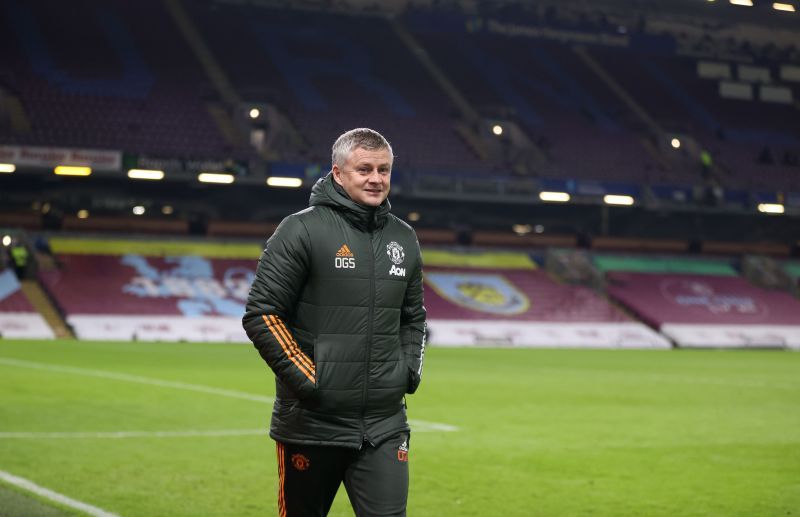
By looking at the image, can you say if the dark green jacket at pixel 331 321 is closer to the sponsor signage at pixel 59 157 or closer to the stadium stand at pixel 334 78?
the sponsor signage at pixel 59 157

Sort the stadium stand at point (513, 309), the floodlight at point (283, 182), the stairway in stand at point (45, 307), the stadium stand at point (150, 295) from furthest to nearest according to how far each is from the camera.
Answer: the floodlight at point (283, 182), the stadium stand at point (513, 309), the stadium stand at point (150, 295), the stairway in stand at point (45, 307)

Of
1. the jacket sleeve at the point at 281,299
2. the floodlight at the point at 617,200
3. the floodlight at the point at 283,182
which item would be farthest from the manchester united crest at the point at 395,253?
the floodlight at the point at 617,200

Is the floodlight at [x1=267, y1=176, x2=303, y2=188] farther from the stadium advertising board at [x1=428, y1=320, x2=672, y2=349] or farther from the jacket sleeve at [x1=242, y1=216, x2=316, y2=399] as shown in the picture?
the jacket sleeve at [x1=242, y1=216, x2=316, y2=399]

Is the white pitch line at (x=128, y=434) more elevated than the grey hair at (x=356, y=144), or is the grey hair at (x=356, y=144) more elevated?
the grey hair at (x=356, y=144)

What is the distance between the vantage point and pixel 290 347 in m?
5.06

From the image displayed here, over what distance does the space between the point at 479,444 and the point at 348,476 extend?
841 cm

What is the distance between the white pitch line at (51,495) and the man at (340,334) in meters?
3.90

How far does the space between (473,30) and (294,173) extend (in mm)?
17470

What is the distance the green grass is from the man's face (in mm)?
4497

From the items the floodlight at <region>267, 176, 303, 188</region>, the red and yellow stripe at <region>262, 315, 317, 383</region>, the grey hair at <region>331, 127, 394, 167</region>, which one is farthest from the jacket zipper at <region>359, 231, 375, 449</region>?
the floodlight at <region>267, 176, 303, 188</region>

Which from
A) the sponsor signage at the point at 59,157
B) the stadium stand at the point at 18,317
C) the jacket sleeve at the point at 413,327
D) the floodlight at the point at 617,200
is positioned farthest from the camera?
the floodlight at the point at 617,200

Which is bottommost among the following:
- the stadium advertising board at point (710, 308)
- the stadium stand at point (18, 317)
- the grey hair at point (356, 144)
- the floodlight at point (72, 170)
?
the grey hair at point (356, 144)

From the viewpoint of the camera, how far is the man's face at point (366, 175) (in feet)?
17.0

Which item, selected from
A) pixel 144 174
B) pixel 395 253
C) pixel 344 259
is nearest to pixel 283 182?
pixel 144 174
